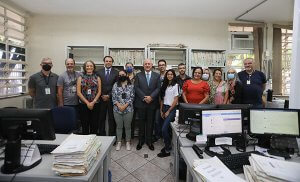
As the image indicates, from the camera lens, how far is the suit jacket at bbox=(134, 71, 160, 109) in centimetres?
339

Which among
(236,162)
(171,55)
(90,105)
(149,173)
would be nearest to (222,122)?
(236,162)

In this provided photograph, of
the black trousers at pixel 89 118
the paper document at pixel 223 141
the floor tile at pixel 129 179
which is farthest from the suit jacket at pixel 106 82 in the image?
the paper document at pixel 223 141

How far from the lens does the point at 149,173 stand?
262cm

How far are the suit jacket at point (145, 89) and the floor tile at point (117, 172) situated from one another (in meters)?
1.09

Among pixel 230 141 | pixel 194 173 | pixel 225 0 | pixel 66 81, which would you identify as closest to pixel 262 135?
pixel 230 141

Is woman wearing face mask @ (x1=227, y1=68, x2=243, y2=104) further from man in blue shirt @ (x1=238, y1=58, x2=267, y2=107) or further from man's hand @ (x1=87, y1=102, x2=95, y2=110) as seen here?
man's hand @ (x1=87, y1=102, x2=95, y2=110)

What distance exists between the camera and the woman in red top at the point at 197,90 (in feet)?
10.5

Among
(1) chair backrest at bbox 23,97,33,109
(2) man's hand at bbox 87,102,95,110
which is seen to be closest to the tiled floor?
(2) man's hand at bbox 87,102,95,110

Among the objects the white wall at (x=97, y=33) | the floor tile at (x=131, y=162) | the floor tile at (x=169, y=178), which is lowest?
the floor tile at (x=169, y=178)

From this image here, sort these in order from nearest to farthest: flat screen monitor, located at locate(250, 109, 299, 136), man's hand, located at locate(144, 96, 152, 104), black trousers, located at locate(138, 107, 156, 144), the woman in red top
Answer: flat screen monitor, located at locate(250, 109, 299, 136), the woman in red top, man's hand, located at locate(144, 96, 152, 104), black trousers, located at locate(138, 107, 156, 144)

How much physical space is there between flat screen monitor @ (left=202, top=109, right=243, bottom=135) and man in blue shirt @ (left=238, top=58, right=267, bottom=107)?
1.79 m

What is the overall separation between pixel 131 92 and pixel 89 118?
892mm

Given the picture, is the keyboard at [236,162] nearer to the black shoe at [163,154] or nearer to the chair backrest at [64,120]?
the black shoe at [163,154]

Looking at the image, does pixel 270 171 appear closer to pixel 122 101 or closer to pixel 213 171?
pixel 213 171
